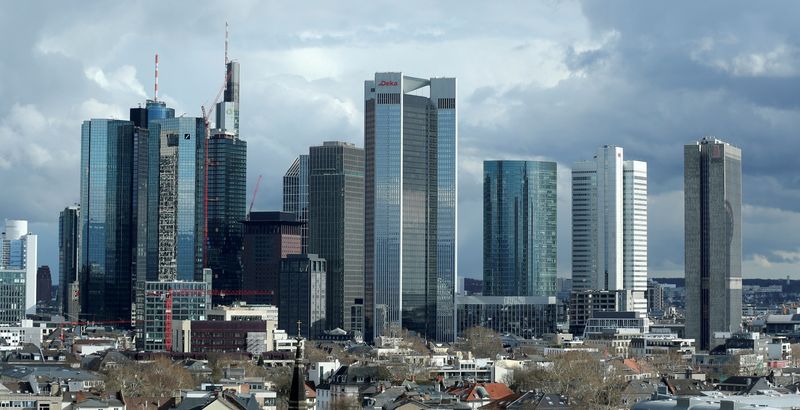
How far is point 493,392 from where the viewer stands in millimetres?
150375

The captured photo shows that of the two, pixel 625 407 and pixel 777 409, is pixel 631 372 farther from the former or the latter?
pixel 777 409

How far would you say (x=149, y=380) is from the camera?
162 metres

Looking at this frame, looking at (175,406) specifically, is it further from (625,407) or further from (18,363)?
(18,363)

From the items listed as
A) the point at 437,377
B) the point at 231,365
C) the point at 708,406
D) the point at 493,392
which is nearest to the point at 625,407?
the point at 493,392

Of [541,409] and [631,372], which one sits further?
[631,372]

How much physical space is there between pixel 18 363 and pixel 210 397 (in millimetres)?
82674

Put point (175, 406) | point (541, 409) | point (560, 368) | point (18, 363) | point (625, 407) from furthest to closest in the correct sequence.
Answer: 1. point (18, 363)
2. point (560, 368)
3. point (625, 407)
4. point (541, 409)
5. point (175, 406)

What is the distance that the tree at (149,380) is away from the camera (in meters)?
146

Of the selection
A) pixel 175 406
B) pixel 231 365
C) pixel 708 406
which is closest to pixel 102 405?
pixel 175 406

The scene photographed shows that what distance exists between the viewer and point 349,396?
152500mm

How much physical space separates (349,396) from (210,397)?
35.8 meters

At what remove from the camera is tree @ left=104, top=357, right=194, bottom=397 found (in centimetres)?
14575

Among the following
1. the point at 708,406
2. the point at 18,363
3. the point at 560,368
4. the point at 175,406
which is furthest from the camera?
the point at 18,363

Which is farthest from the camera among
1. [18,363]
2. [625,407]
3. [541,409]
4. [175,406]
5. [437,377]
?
[18,363]
